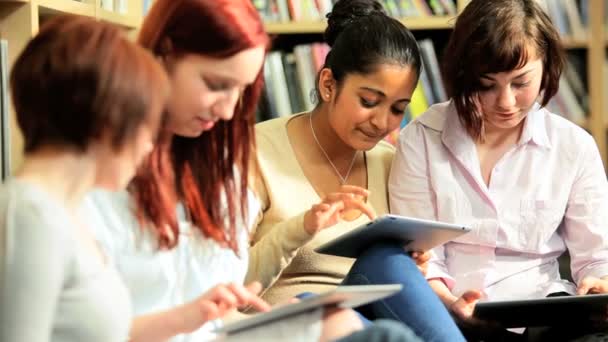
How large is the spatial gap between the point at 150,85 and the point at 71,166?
118 mm

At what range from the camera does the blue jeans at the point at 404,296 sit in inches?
61.1

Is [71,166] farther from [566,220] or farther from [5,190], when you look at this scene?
[566,220]

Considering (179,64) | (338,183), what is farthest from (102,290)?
(338,183)

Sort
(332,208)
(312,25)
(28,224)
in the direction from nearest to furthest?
(28,224) < (332,208) < (312,25)

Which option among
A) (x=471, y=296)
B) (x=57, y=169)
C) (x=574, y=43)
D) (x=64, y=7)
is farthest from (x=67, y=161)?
(x=574, y=43)

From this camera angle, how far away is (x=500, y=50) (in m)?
1.79

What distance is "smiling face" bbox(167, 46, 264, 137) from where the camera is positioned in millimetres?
1296

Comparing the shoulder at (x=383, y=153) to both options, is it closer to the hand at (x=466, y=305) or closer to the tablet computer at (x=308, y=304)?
the hand at (x=466, y=305)

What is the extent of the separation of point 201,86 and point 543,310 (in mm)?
718

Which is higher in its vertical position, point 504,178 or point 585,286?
point 504,178

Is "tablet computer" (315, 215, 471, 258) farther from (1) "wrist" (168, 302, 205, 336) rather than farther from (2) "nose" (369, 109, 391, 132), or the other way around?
(1) "wrist" (168, 302, 205, 336)

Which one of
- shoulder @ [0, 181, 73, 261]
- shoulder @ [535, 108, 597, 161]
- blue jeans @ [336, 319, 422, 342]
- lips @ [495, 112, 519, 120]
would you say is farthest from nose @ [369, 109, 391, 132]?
shoulder @ [0, 181, 73, 261]

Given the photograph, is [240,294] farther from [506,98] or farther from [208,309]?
[506,98]

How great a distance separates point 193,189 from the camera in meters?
1.42
